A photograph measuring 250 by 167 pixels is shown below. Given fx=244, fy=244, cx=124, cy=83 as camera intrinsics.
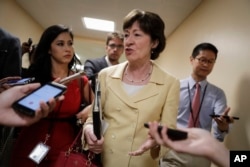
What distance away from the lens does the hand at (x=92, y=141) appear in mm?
1113

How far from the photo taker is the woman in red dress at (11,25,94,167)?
1.47m

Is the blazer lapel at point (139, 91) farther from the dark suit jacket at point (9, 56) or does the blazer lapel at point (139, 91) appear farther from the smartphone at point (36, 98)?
the dark suit jacket at point (9, 56)

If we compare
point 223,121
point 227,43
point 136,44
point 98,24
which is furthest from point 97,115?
point 98,24

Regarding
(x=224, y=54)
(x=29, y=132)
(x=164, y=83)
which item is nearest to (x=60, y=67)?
(x=29, y=132)

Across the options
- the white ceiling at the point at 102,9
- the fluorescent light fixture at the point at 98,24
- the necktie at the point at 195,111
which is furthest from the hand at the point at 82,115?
the fluorescent light fixture at the point at 98,24

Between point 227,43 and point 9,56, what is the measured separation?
2.11 m

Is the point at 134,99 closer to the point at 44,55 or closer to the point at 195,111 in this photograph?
the point at 44,55

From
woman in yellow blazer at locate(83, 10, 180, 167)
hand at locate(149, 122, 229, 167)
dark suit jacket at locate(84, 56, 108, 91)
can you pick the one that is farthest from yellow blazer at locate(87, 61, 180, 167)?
dark suit jacket at locate(84, 56, 108, 91)

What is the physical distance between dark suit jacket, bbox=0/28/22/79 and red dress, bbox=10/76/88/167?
42cm

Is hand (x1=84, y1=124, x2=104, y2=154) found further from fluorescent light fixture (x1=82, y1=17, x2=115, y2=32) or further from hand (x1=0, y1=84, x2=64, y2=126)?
fluorescent light fixture (x1=82, y1=17, x2=115, y2=32)

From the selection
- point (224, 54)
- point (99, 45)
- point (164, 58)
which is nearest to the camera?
point (224, 54)

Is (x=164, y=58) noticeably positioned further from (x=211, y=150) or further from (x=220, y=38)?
(x=211, y=150)

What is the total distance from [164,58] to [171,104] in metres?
4.40

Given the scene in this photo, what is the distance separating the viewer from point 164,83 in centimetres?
130
